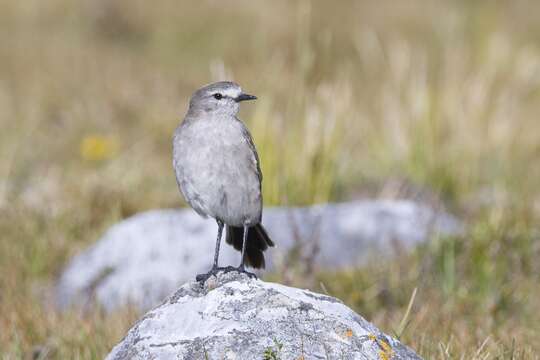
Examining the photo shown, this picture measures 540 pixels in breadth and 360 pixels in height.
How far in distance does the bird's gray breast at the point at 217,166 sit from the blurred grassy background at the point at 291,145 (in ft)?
3.42

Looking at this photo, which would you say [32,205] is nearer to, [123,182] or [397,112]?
[123,182]

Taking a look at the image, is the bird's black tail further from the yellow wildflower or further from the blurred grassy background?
the yellow wildflower

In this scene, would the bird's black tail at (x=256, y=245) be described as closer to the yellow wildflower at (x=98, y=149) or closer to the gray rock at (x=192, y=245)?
the gray rock at (x=192, y=245)

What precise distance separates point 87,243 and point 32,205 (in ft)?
2.66

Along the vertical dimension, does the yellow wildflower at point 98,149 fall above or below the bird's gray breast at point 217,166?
below

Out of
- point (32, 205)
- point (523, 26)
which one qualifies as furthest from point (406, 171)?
point (523, 26)

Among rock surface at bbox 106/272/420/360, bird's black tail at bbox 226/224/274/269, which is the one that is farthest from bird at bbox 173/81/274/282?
rock surface at bbox 106/272/420/360

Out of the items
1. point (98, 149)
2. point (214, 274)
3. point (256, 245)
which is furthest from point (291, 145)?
point (214, 274)

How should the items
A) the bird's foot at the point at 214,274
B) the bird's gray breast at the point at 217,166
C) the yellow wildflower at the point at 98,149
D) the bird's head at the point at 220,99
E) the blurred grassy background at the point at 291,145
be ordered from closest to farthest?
the bird's foot at the point at 214,274
the bird's gray breast at the point at 217,166
the bird's head at the point at 220,99
the blurred grassy background at the point at 291,145
the yellow wildflower at the point at 98,149

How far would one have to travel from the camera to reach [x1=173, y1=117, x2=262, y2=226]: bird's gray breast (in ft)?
14.8

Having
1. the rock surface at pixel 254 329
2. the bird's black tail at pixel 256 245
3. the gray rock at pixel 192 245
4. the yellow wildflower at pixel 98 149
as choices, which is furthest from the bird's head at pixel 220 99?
the yellow wildflower at pixel 98 149

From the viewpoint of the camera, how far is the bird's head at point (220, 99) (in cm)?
470

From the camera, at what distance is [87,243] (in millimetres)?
7984

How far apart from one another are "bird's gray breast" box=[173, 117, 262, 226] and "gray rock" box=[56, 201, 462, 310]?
76.9 inches
